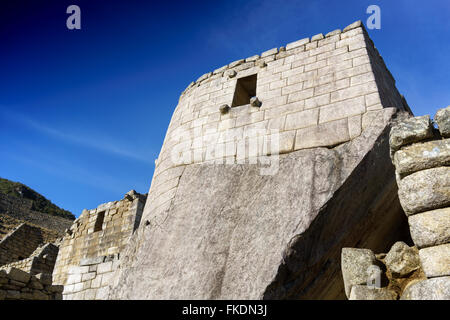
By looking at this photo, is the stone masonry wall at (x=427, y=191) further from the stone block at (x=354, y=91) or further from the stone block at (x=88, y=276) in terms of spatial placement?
the stone block at (x=88, y=276)

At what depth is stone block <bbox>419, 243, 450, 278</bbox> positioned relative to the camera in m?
2.17

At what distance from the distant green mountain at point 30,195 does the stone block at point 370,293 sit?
3661 centimetres

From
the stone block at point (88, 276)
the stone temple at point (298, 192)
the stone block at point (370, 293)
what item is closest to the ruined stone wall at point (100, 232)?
the stone block at point (88, 276)

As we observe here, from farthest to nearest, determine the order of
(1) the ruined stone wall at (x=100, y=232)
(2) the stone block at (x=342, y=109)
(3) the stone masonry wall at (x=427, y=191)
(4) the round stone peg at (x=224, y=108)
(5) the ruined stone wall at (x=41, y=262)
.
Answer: (5) the ruined stone wall at (x=41, y=262), (1) the ruined stone wall at (x=100, y=232), (4) the round stone peg at (x=224, y=108), (2) the stone block at (x=342, y=109), (3) the stone masonry wall at (x=427, y=191)

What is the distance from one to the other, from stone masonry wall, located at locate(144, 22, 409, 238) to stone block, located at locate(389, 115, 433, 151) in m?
0.99

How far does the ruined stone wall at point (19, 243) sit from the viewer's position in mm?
15531

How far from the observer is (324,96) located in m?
4.33

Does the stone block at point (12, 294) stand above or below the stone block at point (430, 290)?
above

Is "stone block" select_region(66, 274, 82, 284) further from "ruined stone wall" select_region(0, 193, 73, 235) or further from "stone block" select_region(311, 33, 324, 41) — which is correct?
"ruined stone wall" select_region(0, 193, 73, 235)

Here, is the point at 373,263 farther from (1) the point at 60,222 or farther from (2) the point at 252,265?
(1) the point at 60,222

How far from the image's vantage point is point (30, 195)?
3691 centimetres

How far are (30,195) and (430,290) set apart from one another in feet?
136

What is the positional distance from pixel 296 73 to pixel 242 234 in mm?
2586
